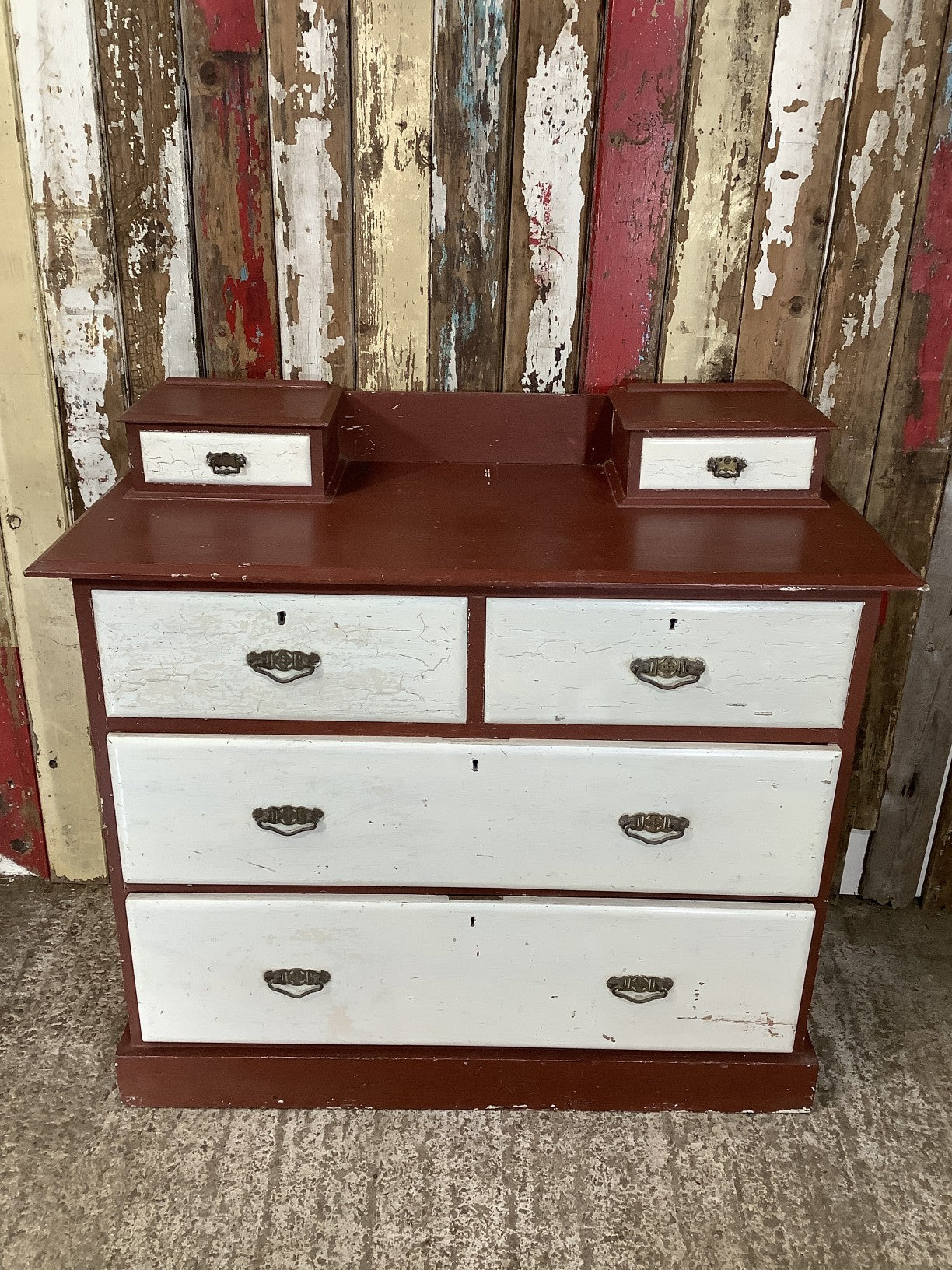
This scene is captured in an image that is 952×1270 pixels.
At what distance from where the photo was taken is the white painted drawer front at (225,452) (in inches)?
72.2

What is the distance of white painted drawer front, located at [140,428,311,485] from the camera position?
183cm


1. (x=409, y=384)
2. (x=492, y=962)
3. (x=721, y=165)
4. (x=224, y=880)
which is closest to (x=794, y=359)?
(x=721, y=165)

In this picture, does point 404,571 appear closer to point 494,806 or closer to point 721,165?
point 494,806

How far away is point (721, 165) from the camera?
6.51 feet

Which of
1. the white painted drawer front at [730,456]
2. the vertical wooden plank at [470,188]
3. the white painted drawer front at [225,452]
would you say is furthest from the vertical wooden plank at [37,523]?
the white painted drawer front at [730,456]

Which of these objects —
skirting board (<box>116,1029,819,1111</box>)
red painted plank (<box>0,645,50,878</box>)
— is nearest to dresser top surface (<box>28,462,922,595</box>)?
red painted plank (<box>0,645,50,878</box>)

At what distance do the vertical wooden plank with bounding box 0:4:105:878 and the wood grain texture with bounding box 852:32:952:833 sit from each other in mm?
1701

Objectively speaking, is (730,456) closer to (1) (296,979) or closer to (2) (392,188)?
(2) (392,188)

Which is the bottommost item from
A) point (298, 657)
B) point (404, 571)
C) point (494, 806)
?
point (494, 806)

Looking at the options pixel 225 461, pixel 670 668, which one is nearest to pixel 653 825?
pixel 670 668

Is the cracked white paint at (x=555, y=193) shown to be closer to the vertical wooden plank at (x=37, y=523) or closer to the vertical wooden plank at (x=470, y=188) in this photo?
the vertical wooden plank at (x=470, y=188)

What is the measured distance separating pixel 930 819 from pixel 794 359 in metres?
1.15

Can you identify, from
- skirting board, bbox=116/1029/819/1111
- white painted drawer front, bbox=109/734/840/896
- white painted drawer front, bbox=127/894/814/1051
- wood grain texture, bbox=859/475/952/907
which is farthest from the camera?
wood grain texture, bbox=859/475/952/907

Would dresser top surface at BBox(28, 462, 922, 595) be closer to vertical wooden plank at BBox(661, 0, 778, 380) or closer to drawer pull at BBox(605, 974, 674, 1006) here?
vertical wooden plank at BBox(661, 0, 778, 380)
